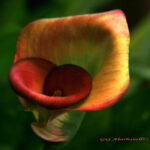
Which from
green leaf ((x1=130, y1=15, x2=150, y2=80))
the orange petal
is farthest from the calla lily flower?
green leaf ((x1=130, y1=15, x2=150, y2=80))

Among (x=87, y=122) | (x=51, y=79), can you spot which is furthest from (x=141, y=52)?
(x=51, y=79)

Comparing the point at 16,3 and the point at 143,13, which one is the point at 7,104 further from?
the point at 143,13

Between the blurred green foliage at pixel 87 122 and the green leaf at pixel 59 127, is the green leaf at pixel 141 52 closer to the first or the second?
the blurred green foliage at pixel 87 122

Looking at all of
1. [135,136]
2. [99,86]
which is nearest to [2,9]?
[135,136]

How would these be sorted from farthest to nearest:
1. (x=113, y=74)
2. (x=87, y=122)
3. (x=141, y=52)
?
(x=141, y=52) < (x=87, y=122) < (x=113, y=74)

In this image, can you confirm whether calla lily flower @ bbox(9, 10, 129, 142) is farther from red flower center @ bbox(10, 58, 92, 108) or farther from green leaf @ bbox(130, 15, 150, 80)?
green leaf @ bbox(130, 15, 150, 80)

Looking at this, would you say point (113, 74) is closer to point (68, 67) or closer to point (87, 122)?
point (68, 67)

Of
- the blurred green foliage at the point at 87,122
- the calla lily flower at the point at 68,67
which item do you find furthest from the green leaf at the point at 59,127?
the blurred green foliage at the point at 87,122

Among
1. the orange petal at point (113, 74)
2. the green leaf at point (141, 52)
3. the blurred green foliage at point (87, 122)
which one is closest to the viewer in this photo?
the orange petal at point (113, 74)
